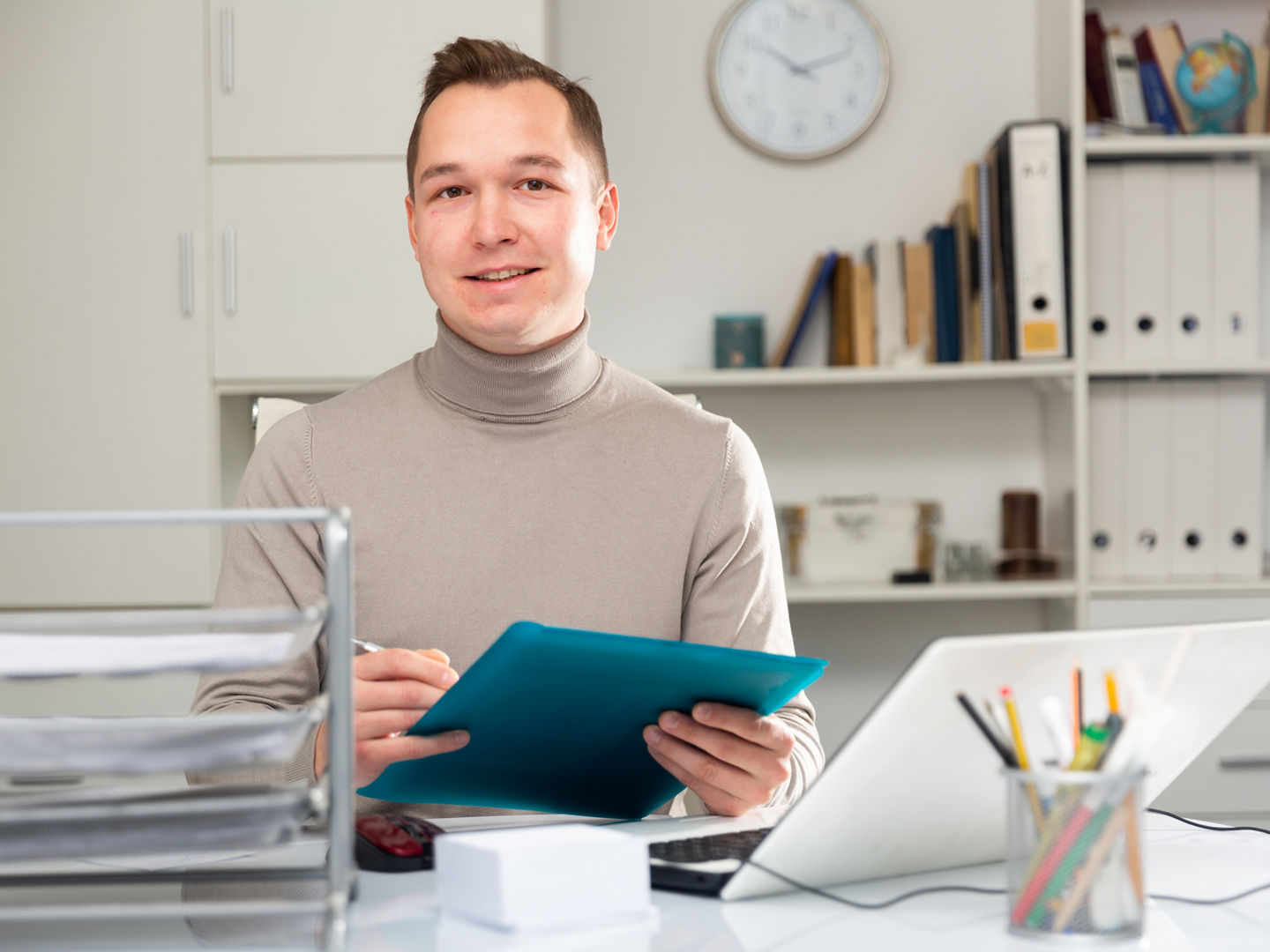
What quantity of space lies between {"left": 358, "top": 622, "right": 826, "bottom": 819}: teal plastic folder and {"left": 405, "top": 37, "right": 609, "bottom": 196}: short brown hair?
0.69 m

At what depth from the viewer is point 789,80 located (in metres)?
2.73

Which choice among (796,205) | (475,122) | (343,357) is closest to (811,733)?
(475,122)

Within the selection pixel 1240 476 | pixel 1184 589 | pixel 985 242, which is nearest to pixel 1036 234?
pixel 985 242

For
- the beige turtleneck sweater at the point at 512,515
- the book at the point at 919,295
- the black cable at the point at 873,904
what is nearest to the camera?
the black cable at the point at 873,904

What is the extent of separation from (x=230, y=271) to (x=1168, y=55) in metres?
1.83

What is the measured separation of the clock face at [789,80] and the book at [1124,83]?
0.47 metres

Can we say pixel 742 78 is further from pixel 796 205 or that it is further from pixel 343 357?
pixel 343 357

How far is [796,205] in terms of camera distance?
273 cm

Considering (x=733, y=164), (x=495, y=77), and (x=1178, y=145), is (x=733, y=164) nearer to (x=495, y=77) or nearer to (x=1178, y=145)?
(x=1178, y=145)

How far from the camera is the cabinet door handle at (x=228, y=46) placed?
240 cm

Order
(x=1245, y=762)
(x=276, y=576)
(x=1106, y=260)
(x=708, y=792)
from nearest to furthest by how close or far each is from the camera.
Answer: (x=708, y=792)
(x=276, y=576)
(x=1245, y=762)
(x=1106, y=260)

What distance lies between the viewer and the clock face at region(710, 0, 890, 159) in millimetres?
2721

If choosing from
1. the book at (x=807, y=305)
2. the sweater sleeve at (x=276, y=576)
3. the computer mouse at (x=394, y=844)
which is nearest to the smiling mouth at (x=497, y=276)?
the sweater sleeve at (x=276, y=576)

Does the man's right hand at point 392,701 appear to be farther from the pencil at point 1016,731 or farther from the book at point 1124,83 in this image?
the book at point 1124,83
